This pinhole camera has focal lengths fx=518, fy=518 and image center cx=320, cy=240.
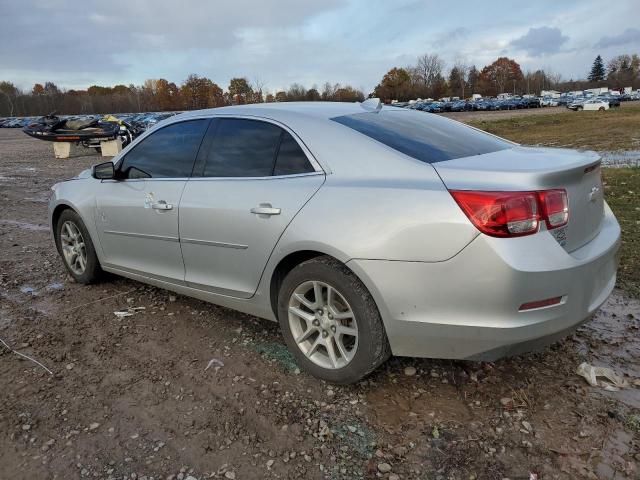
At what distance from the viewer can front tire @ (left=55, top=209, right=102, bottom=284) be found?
4.77 meters

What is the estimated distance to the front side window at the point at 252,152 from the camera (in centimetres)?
321

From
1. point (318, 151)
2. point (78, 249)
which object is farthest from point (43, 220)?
point (318, 151)

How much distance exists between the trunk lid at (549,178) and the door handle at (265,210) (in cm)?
97

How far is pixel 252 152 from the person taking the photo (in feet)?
11.3

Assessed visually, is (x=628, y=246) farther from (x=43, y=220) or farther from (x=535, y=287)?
(x=43, y=220)

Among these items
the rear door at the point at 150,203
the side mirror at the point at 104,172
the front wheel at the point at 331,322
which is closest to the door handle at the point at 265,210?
the front wheel at the point at 331,322

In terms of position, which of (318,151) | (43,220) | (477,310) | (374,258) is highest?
(318,151)

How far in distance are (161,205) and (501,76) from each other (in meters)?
143

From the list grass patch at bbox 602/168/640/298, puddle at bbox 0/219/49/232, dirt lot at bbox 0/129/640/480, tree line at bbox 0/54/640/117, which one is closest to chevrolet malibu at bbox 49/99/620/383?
dirt lot at bbox 0/129/640/480

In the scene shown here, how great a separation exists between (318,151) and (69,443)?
2.07 m

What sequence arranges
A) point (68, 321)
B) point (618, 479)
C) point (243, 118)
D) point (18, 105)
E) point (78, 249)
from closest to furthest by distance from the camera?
point (618, 479), point (243, 118), point (68, 321), point (78, 249), point (18, 105)

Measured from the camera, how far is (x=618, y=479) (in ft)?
7.47

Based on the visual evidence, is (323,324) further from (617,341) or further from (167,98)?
(167,98)

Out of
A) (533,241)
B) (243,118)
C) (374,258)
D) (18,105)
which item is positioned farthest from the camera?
(18,105)
